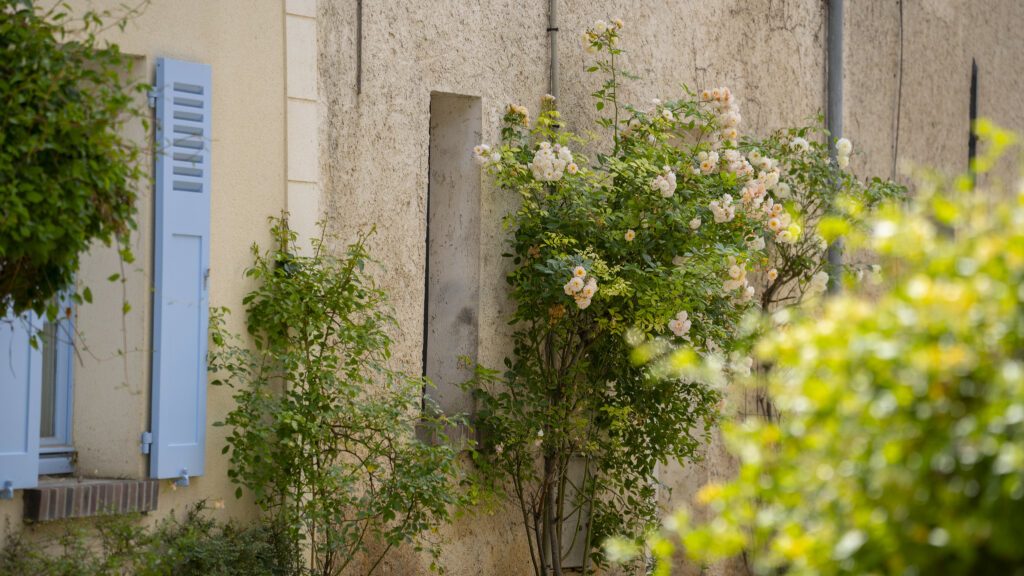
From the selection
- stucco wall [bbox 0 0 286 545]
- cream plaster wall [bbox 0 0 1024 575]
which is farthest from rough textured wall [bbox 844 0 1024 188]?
stucco wall [bbox 0 0 286 545]

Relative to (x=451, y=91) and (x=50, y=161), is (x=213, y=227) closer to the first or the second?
(x=451, y=91)

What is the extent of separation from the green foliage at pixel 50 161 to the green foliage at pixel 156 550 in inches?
51.3

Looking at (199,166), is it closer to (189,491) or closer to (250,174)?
(250,174)

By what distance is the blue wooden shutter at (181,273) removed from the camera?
5.19 meters

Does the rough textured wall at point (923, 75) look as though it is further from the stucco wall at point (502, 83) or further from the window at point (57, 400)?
the window at point (57, 400)

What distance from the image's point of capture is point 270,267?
5582 mm

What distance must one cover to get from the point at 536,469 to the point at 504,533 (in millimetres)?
391

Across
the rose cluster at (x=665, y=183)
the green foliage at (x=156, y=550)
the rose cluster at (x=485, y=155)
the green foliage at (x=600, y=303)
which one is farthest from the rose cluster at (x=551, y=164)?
the green foliage at (x=156, y=550)

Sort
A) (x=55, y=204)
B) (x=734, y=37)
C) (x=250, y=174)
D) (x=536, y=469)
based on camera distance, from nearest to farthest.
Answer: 1. (x=55, y=204)
2. (x=250, y=174)
3. (x=536, y=469)
4. (x=734, y=37)

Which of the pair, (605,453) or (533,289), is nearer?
(533,289)

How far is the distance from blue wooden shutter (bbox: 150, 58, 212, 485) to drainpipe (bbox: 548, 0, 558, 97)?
7.44 feet

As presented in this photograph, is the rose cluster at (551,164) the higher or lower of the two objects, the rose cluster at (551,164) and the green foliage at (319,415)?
the higher

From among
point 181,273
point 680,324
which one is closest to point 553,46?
point 680,324

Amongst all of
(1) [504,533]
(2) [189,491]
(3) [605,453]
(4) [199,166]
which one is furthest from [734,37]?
(2) [189,491]
